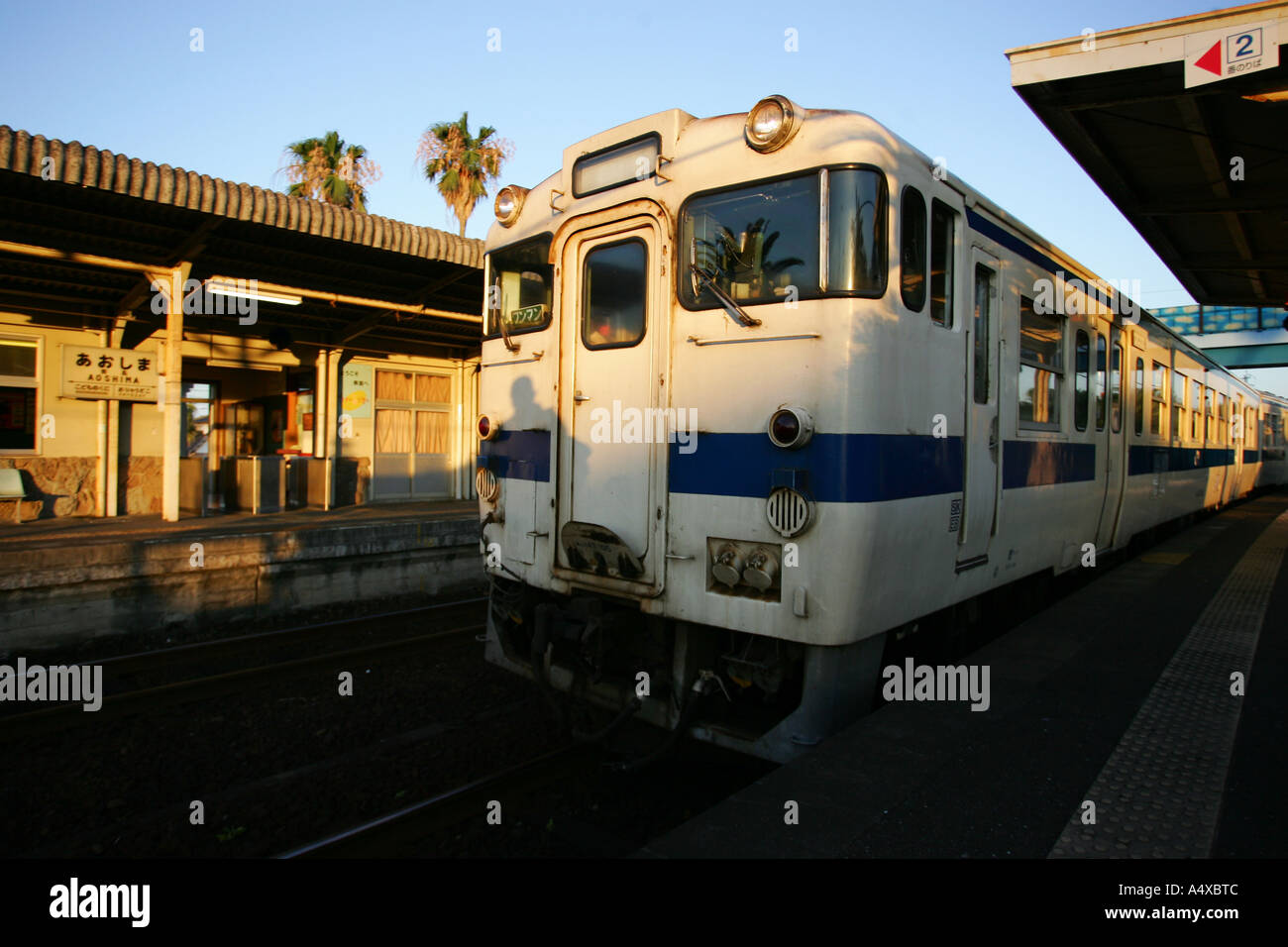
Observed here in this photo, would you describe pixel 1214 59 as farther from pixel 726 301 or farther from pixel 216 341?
pixel 216 341

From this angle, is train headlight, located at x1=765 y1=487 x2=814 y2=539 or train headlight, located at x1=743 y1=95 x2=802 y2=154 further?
train headlight, located at x1=743 y1=95 x2=802 y2=154

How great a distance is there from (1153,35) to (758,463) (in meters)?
Result: 4.87

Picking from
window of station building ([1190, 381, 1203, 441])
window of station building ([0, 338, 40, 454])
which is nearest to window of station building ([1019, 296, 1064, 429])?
window of station building ([1190, 381, 1203, 441])

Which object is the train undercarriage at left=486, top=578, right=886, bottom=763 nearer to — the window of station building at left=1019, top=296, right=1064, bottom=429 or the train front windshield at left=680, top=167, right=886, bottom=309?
the train front windshield at left=680, top=167, right=886, bottom=309

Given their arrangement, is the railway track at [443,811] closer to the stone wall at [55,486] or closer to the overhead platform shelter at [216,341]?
the overhead platform shelter at [216,341]

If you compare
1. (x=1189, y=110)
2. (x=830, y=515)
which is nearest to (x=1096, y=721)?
(x=830, y=515)

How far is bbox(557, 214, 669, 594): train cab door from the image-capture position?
13.7 ft

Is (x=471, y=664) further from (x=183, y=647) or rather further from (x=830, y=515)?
(x=830, y=515)

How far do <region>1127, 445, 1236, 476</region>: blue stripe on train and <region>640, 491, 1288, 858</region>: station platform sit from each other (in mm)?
3518

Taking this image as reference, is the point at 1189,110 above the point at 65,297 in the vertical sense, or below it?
above

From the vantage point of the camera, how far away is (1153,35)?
5.71m

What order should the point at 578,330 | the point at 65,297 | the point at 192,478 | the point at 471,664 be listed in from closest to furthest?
the point at 578,330, the point at 471,664, the point at 65,297, the point at 192,478

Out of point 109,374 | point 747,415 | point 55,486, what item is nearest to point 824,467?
point 747,415

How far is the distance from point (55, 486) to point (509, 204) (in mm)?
10750
